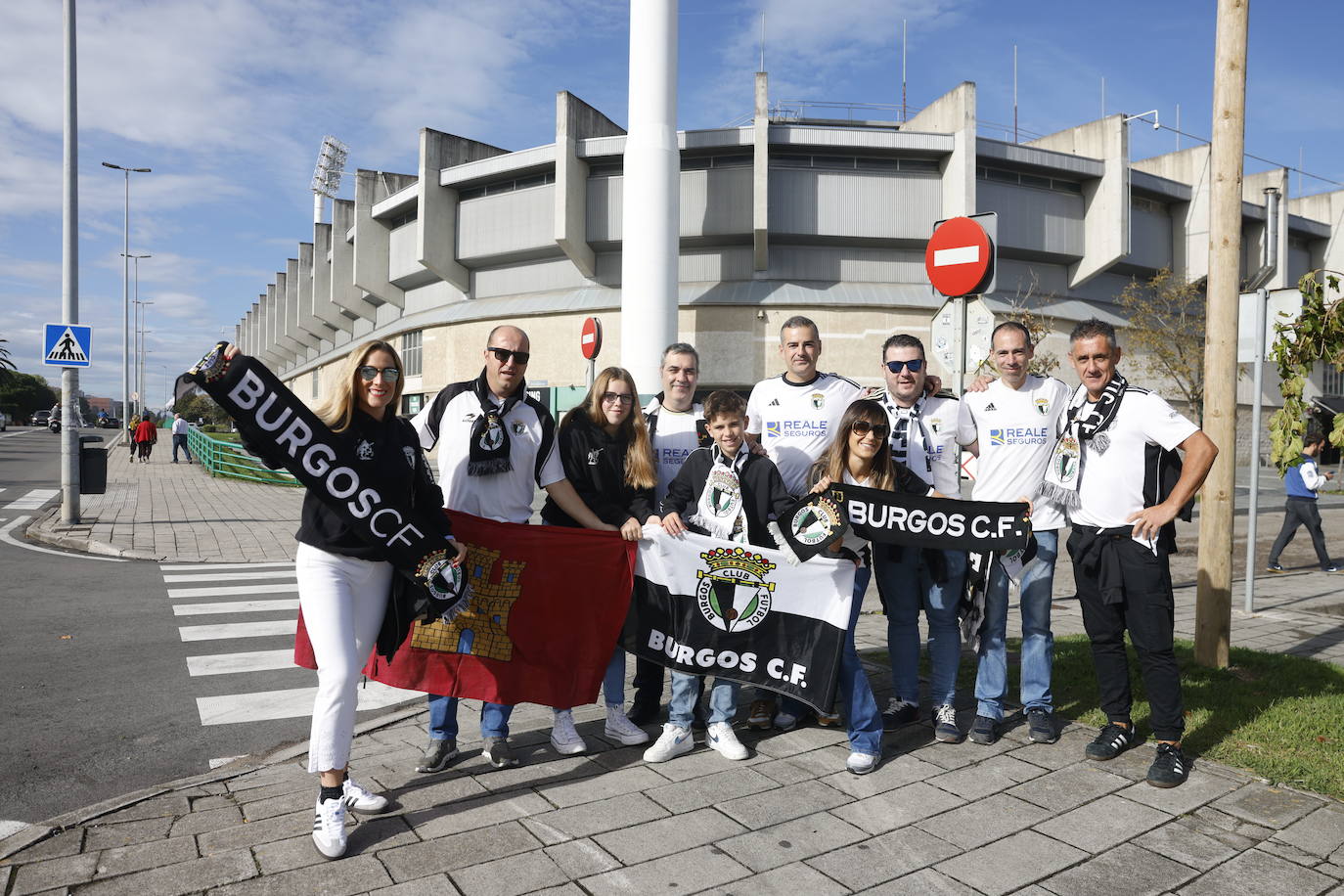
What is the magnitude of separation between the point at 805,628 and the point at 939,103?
96.3 ft

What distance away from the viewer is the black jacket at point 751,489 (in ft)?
15.3

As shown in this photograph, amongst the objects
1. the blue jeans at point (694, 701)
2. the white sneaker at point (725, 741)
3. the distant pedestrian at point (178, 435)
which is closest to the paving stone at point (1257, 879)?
the white sneaker at point (725, 741)

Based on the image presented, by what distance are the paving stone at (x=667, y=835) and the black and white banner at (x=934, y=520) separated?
1650 mm

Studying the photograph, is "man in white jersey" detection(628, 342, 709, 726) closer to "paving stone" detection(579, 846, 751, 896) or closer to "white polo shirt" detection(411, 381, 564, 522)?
"white polo shirt" detection(411, 381, 564, 522)

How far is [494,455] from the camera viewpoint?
454 cm

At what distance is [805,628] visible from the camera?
4664 millimetres

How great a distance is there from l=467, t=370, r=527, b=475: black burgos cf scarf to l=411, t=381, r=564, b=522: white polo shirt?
0.02 meters

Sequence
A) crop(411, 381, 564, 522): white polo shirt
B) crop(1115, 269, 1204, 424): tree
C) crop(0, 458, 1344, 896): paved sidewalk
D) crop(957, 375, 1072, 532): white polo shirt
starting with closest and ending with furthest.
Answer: crop(0, 458, 1344, 896): paved sidewalk → crop(411, 381, 564, 522): white polo shirt → crop(957, 375, 1072, 532): white polo shirt → crop(1115, 269, 1204, 424): tree

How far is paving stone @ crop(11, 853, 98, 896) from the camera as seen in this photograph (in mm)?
3164

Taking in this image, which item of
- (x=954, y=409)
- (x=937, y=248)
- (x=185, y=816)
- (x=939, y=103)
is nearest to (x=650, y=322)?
(x=939, y=103)

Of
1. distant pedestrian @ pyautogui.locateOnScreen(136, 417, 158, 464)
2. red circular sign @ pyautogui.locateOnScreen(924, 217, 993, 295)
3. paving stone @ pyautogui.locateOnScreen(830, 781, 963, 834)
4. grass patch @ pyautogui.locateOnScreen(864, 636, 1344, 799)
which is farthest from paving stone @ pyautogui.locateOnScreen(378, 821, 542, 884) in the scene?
distant pedestrian @ pyautogui.locateOnScreen(136, 417, 158, 464)

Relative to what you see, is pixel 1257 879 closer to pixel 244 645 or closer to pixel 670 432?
pixel 670 432

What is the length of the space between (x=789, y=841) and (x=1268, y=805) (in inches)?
84.8

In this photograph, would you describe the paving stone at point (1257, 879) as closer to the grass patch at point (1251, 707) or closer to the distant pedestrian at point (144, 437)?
the grass patch at point (1251, 707)
